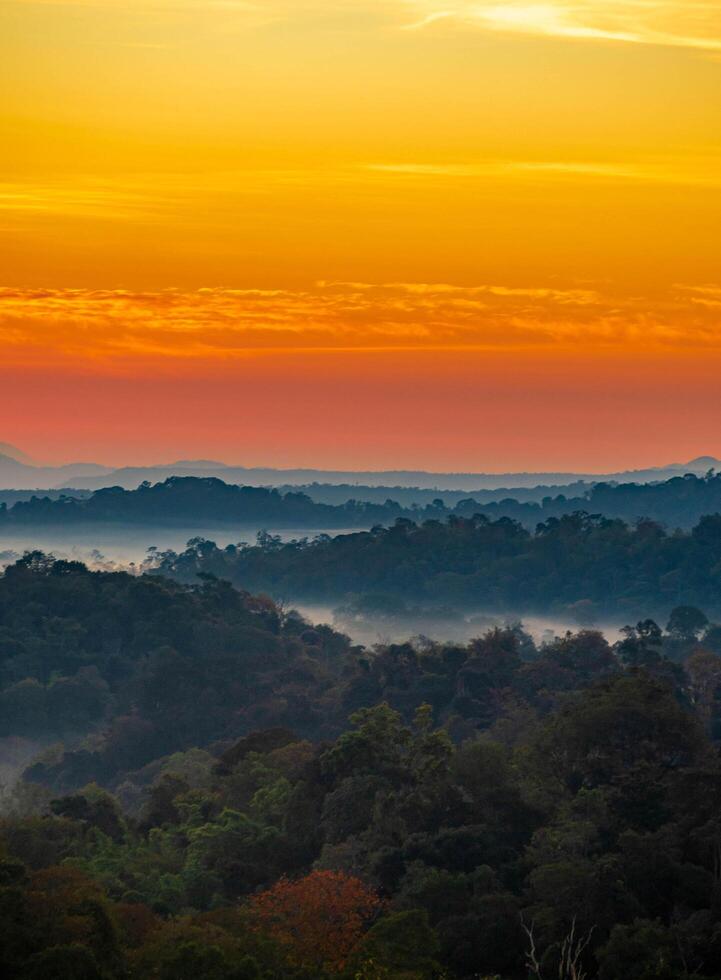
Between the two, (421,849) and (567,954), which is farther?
(421,849)

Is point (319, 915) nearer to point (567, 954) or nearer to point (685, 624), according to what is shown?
point (567, 954)

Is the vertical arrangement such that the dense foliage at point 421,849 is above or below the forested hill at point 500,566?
below

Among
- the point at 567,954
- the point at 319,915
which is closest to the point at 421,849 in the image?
the point at 319,915

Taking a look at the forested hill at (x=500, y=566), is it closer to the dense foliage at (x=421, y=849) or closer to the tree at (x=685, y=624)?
the tree at (x=685, y=624)

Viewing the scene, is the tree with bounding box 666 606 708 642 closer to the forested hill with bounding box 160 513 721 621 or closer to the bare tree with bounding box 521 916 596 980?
the forested hill with bounding box 160 513 721 621

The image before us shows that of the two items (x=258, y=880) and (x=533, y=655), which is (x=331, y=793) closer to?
(x=258, y=880)

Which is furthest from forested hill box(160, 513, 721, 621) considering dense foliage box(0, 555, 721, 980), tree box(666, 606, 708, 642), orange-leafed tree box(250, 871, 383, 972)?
orange-leafed tree box(250, 871, 383, 972)

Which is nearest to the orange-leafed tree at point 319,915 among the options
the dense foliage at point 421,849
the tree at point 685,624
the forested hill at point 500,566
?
the dense foliage at point 421,849

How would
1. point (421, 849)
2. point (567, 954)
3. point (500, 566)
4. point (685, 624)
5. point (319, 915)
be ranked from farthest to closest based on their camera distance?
1. point (500, 566)
2. point (685, 624)
3. point (421, 849)
4. point (319, 915)
5. point (567, 954)
